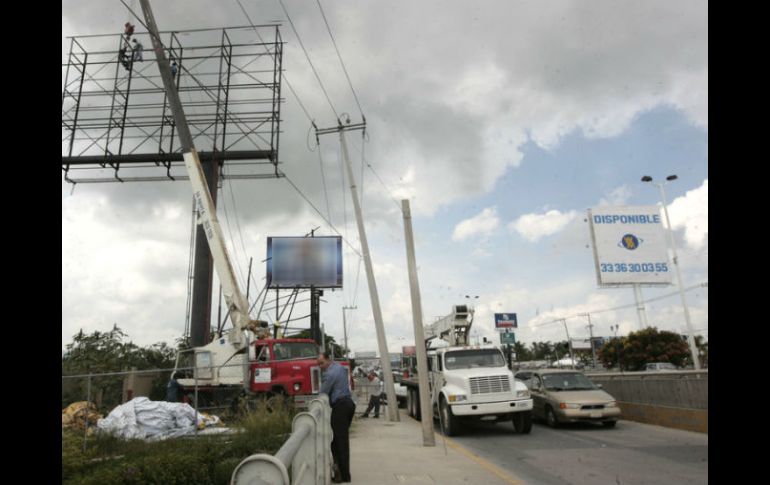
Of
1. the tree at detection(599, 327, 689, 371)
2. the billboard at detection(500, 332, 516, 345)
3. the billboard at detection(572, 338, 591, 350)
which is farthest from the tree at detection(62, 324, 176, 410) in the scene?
the billboard at detection(572, 338, 591, 350)

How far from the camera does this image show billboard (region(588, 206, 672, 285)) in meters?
36.9

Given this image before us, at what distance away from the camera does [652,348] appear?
52.2 meters

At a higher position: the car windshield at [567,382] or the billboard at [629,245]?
the billboard at [629,245]

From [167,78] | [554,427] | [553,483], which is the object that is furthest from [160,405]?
[167,78]

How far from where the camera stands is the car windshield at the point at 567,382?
14.8m

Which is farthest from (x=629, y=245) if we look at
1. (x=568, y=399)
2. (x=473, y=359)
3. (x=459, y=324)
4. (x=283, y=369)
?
(x=283, y=369)

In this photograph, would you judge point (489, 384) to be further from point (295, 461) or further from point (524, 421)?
point (295, 461)

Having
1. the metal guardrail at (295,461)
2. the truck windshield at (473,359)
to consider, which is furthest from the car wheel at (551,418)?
the metal guardrail at (295,461)

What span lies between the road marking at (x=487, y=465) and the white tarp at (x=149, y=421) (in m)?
5.71

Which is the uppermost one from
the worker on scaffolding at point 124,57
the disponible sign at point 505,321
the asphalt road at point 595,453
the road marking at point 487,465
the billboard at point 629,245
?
the worker on scaffolding at point 124,57

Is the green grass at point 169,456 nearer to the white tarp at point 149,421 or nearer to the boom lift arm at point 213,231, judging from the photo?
the white tarp at point 149,421

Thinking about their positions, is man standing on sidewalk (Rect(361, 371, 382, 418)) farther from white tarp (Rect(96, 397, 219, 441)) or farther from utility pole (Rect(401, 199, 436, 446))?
white tarp (Rect(96, 397, 219, 441))

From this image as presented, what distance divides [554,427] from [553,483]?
293 inches
